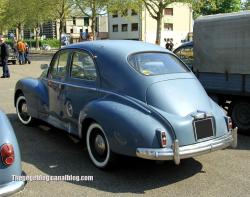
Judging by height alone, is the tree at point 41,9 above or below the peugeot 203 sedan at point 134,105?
above

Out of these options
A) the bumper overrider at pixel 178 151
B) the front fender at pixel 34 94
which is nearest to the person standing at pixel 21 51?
the front fender at pixel 34 94

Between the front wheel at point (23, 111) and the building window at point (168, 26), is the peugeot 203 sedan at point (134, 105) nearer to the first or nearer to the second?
the front wheel at point (23, 111)

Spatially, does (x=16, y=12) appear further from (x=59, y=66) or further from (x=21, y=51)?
(x=59, y=66)

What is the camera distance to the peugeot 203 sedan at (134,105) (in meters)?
4.80

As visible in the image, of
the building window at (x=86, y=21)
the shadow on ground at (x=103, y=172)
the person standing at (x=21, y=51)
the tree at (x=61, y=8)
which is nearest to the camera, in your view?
the shadow on ground at (x=103, y=172)

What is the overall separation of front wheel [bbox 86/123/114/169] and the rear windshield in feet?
3.28

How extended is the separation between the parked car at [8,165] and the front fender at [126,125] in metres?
1.41

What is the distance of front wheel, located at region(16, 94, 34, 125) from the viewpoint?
768 cm

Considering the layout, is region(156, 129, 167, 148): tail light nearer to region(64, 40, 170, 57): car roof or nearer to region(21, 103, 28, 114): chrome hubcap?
region(64, 40, 170, 57): car roof

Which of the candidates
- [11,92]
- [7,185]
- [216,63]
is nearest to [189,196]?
[7,185]

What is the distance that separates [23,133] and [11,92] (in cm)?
553

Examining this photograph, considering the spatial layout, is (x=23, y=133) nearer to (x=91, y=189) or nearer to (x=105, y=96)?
(x=105, y=96)

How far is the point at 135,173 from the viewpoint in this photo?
17.4ft

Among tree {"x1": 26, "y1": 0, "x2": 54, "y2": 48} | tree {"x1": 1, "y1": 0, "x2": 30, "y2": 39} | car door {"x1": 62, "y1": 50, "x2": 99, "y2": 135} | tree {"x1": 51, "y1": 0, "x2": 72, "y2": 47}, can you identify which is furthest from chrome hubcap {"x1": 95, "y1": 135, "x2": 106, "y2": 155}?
tree {"x1": 1, "y1": 0, "x2": 30, "y2": 39}
